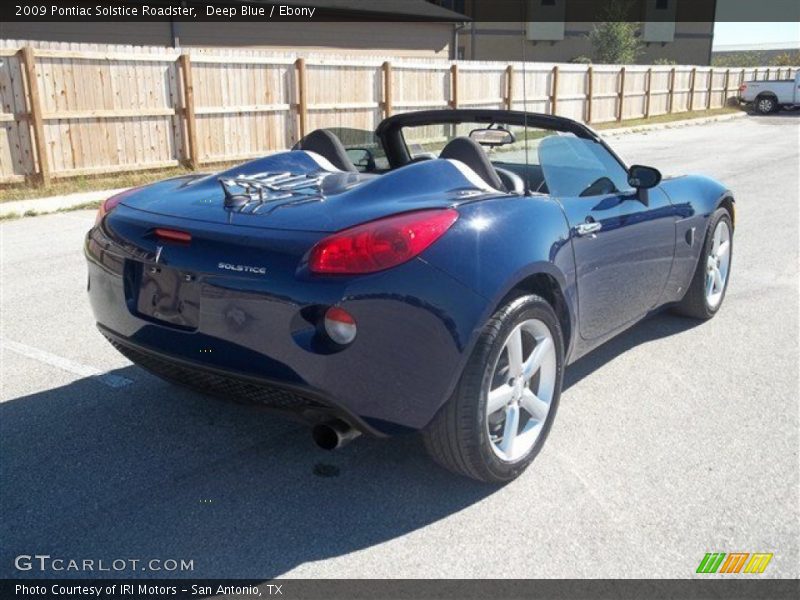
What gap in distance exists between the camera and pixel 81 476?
317cm

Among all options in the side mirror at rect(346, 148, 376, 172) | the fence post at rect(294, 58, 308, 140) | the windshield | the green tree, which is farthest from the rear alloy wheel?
the side mirror at rect(346, 148, 376, 172)

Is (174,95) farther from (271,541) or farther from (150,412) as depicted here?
(271,541)

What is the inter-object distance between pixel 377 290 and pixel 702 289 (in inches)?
123

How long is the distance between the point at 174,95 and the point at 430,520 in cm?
1113

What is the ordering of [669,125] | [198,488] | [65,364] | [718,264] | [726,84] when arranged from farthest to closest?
[726,84] < [669,125] < [718,264] < [65,364] < [198,488]

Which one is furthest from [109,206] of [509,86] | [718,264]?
[509,86]

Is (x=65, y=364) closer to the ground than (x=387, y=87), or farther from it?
closer to the ground

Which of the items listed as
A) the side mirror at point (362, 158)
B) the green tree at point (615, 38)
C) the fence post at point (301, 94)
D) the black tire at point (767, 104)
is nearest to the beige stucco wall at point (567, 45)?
the green tree at point (615, 38)

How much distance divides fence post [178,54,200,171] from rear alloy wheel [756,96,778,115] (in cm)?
2972

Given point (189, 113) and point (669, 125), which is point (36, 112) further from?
point (669, 125)

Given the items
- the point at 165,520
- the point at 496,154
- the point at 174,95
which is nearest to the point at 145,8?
the point at 174,95

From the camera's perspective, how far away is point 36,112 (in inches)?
416

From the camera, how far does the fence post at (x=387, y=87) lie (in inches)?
647

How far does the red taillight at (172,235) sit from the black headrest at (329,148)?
1.21 meters
